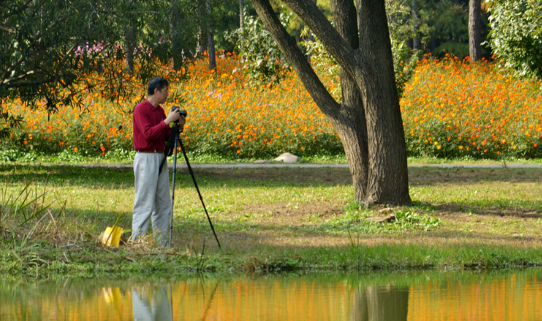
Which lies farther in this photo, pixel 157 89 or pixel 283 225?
pixel 283 225

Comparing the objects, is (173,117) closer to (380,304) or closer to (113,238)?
(113,238)

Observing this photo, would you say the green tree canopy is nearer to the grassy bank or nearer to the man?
the grassy bank

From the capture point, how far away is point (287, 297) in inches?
245

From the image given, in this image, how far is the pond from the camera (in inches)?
219

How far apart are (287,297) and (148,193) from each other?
2.57 m

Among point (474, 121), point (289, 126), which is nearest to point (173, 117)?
point (289, 126)

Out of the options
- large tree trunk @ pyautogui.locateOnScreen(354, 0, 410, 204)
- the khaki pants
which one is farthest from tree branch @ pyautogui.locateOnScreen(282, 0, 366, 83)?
the khaki pants

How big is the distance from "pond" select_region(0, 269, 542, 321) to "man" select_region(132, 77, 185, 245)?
1140 millimetres

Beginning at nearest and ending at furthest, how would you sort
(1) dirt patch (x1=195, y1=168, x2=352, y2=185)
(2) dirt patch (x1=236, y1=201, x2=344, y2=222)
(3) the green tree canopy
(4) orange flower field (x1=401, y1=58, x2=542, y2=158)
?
(2) dirt patch (x1=236, y1=201, x2=344, y2=222) → (3) the green tree canopy → (1) dirt patch (x1=195, y1=168, x2=352, y2=185) → (4) orange flower field (x1=401, y1=58, x2=542, y2=158)

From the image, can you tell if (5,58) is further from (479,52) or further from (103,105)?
(479,52)

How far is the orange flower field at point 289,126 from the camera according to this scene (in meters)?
20.9

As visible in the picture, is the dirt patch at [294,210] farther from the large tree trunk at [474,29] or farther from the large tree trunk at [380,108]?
the large tree trunk at [474,29]

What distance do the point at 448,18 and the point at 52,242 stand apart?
31.6 meters

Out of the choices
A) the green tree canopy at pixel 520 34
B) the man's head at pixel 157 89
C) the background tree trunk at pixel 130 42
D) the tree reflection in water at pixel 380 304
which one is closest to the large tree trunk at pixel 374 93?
the green tree canopy at pixel 520 34
